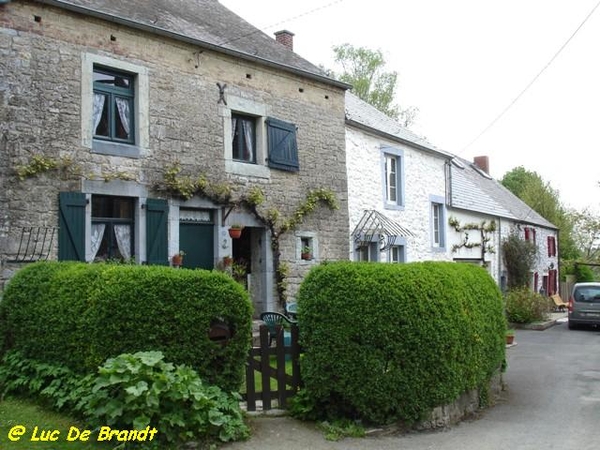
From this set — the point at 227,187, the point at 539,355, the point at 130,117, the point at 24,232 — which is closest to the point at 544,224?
the point at 539,355

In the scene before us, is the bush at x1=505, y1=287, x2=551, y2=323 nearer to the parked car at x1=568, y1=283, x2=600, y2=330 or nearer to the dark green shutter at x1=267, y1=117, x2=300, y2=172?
the parked car at x1=568, y1=283, x2=600, y2=330

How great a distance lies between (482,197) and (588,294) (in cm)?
622

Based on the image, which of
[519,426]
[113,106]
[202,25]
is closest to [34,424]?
[519,426]

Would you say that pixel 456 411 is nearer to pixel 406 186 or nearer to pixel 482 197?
pixel 406 186

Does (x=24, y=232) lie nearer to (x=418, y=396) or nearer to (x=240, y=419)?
(x=240, y=419)

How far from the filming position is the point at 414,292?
6.68m

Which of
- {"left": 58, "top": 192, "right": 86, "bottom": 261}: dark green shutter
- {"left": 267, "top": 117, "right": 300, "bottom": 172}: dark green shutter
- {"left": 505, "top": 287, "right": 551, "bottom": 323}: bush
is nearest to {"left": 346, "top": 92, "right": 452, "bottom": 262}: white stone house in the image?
{"left": 267, "top": 117, "right": 300, "bottom": 172}: dark green shutter

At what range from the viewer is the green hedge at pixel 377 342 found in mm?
6555

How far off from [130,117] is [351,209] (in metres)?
6.58

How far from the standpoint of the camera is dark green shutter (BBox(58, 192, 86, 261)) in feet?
32.2

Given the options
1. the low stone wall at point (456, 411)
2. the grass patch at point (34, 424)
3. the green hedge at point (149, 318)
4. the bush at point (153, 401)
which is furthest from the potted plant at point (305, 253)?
the grass patch at point (34, 424)

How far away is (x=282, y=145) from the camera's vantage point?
13.6 meters

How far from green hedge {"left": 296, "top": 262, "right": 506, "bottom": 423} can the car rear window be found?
49.8 ft

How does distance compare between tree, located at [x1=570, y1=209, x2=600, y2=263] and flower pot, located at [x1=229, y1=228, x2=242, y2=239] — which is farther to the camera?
tree, located at [x1=570, y1=209, x2=600, y2=263]
